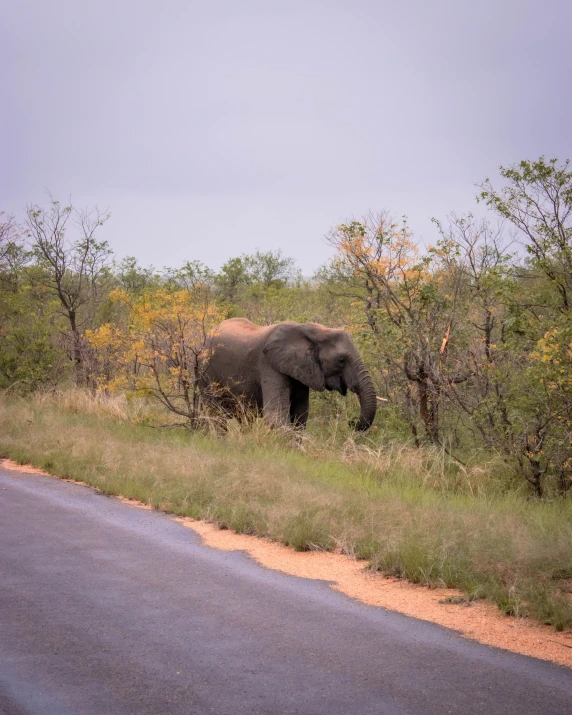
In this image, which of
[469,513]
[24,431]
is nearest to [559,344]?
[469,513]

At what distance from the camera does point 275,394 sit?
14.8m

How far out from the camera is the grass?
641 centimetres

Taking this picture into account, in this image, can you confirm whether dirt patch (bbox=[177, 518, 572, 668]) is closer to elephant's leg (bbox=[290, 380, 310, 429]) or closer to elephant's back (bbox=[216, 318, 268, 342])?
elephant's leg (bbox=[290, 380, 310, 429])

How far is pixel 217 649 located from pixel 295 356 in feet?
31.9

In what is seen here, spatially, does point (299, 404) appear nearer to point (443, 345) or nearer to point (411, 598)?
point (443, 345)

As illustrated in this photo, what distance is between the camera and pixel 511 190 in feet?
38.6

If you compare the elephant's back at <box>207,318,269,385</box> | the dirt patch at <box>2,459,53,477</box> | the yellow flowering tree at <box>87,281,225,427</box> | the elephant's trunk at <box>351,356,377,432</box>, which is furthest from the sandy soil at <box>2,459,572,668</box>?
the elephant's back at <box>207,318,269,385</box>

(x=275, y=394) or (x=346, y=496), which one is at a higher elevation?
(x=275, y=394)

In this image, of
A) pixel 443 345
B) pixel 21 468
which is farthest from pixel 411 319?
pixel 21 468

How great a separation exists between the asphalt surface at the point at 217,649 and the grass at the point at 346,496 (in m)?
0.84

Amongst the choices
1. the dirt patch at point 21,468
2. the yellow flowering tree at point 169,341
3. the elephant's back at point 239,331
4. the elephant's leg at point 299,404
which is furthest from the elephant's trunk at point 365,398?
the dirt patch at point 21,468

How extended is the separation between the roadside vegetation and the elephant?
480mm

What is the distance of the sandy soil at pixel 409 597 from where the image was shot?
17.2 ft

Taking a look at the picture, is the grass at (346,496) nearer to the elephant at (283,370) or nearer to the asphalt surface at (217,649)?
the asphalt surface at (217,649)
